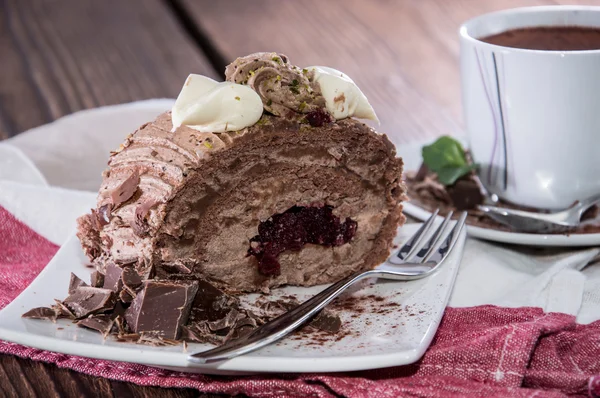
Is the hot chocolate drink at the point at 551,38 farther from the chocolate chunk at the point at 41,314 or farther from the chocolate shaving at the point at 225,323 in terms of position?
the chocolate chunk at the point at 41,314

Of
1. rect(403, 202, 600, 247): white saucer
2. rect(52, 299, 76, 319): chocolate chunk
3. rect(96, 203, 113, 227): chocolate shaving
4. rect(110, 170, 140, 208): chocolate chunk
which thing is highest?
rect(110, 170, 140, 208): chocolate chunk

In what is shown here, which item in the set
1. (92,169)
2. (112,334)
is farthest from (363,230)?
(92,169)

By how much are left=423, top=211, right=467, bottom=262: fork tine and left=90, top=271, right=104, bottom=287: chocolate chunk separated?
1.04m

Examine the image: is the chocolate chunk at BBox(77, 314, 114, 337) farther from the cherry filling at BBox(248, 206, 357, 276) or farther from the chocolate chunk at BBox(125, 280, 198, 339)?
the cherry filling at BBox(248, 206, 357, 276)

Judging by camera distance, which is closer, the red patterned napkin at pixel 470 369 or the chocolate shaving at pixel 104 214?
the red patterned napkin at pixel 470 369

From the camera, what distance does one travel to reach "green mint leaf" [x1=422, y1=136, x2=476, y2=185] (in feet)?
10.4

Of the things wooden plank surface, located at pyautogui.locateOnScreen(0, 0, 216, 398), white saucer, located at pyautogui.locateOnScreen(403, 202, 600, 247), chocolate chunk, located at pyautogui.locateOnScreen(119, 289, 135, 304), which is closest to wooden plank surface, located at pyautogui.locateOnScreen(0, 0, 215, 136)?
wooden plank surface, located at pyautogui.locateOnScreen(0, 0, 216, 398)

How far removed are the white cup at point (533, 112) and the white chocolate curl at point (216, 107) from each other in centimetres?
97

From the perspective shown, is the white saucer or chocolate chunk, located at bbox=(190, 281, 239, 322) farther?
the white saucer

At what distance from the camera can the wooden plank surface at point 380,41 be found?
4.19m

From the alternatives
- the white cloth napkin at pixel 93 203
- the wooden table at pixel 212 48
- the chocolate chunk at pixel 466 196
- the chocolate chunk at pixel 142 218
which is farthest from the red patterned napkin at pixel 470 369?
the wooden table at pixel 212 48

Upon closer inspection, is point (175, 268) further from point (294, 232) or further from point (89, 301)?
point (294, 232)

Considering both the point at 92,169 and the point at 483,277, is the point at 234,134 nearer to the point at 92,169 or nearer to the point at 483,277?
the point at 483,277

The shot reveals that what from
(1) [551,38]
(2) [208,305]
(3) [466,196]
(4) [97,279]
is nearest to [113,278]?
(4) [97,279]
